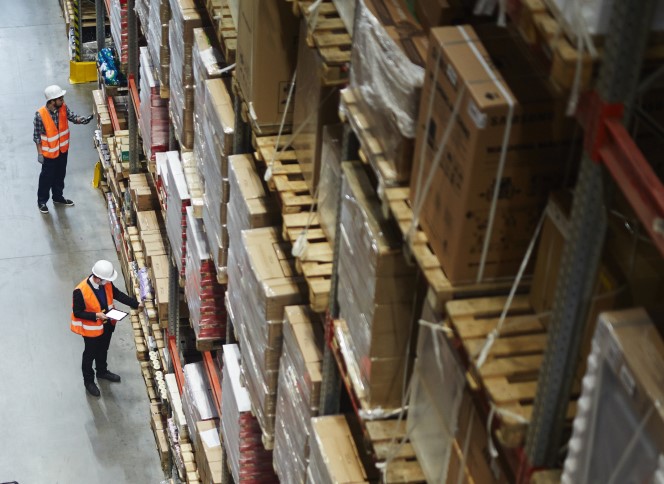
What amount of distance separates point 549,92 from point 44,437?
7648mm

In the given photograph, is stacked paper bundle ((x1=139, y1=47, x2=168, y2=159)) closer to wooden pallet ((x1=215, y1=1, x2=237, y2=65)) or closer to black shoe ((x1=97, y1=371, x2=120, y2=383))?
black shoe ((x1=97, y1=371, x2=120, y2=383))

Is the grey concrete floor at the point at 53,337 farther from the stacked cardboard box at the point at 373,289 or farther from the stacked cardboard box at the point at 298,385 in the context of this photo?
the stacked cardboard box at the point at 373,289

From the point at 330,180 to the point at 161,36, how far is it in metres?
3.75

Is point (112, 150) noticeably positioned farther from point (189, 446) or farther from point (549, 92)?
point (549, 92)

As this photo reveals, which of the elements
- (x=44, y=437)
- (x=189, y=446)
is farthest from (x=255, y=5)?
(x=44, y=437)

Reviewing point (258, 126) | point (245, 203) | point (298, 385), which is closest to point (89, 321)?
point (245, 203)

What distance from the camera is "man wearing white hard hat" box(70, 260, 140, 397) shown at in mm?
10375

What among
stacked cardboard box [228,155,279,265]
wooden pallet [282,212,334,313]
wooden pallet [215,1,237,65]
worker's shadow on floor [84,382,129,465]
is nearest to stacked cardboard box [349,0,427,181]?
wooden pallet [282,212,334,313]

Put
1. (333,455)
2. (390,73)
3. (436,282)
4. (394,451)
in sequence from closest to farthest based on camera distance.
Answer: (436,282), (390,73), (394,451), (333,455)

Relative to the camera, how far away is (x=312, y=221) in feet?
18.1

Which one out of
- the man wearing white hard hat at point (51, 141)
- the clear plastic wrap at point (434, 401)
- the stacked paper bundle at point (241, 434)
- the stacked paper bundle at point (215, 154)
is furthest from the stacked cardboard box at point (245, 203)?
the man wearing white hard hat at point (51, 141)

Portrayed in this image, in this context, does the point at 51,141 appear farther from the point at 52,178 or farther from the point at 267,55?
the point at 267,55

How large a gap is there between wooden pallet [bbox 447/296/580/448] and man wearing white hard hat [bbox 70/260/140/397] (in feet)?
22.9

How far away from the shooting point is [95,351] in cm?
1052
